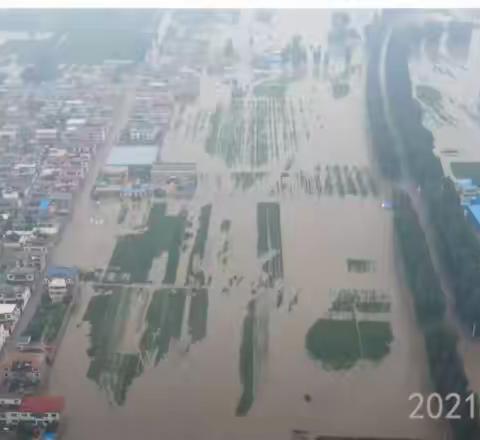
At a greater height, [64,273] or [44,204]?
[44,204]

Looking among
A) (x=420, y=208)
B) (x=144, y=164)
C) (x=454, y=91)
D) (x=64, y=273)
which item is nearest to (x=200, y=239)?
(x=64, y=273)

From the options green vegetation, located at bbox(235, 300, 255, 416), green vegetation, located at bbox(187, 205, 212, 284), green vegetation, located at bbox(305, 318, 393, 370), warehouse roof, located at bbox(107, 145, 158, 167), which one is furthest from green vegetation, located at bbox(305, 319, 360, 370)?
warehouse roof, located at bbox(107, 145, 158, 167)

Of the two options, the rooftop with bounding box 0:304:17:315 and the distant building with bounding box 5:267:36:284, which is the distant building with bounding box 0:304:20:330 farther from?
the distant building with bounding box 5:267:36:284

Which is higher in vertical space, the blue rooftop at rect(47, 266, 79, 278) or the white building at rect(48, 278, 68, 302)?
the blue rooftop at rect(47, 266, 79, 278)

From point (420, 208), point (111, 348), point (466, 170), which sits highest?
point (466, 170)

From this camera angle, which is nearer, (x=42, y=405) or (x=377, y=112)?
(x=42, y=405)

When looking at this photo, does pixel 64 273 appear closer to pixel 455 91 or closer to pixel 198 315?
pixel 198 315
